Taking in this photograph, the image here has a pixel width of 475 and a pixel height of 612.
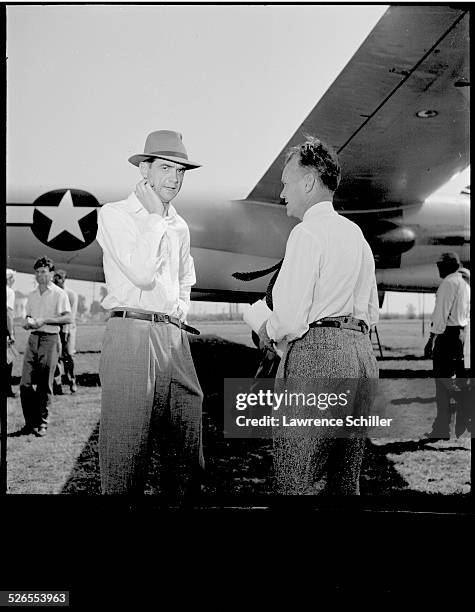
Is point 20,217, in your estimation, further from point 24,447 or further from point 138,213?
point 24,447

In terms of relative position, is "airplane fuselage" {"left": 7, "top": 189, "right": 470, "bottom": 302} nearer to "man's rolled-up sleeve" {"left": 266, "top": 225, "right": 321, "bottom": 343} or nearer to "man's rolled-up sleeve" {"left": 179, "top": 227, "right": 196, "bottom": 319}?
"man's rolled-up sleeve" {"left": 179, "top": 227, "right": 196, "bottom": 319}

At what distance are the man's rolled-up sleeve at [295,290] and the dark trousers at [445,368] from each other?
0.62 metres

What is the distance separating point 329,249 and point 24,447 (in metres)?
1.29

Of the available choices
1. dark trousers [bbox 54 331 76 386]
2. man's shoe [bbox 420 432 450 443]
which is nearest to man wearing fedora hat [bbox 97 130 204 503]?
dark trousers [bbox 54 331 76 386]

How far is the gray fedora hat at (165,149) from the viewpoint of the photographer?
1862mm

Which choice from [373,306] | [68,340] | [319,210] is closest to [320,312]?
[373,306]

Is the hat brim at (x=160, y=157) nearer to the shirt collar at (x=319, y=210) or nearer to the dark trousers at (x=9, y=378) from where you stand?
the shirt collar at (x=319, y=210)

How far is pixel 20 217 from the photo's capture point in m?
Answer: 1.89

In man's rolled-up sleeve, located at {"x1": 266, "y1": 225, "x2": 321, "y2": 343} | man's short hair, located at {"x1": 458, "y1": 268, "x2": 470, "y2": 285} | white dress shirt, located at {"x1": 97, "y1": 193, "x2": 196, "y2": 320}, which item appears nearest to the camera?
man's rolled-up sleeve, located at {"x1": 266, "y1": 225, "x2": 321, "y2": 343}

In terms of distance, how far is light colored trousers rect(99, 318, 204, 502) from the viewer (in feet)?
5.79

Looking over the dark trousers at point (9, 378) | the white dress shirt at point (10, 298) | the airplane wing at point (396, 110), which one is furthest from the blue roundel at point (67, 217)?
the airplane wing at point (396, 110)

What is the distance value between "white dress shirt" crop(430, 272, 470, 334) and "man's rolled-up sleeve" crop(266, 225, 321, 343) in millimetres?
576

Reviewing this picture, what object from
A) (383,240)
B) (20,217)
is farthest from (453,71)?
(20,217)

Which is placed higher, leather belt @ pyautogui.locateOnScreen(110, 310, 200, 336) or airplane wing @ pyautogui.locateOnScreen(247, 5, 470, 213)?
airplane wing @ pyautogui.locateOnScreen(247, 5, 470, 213)
